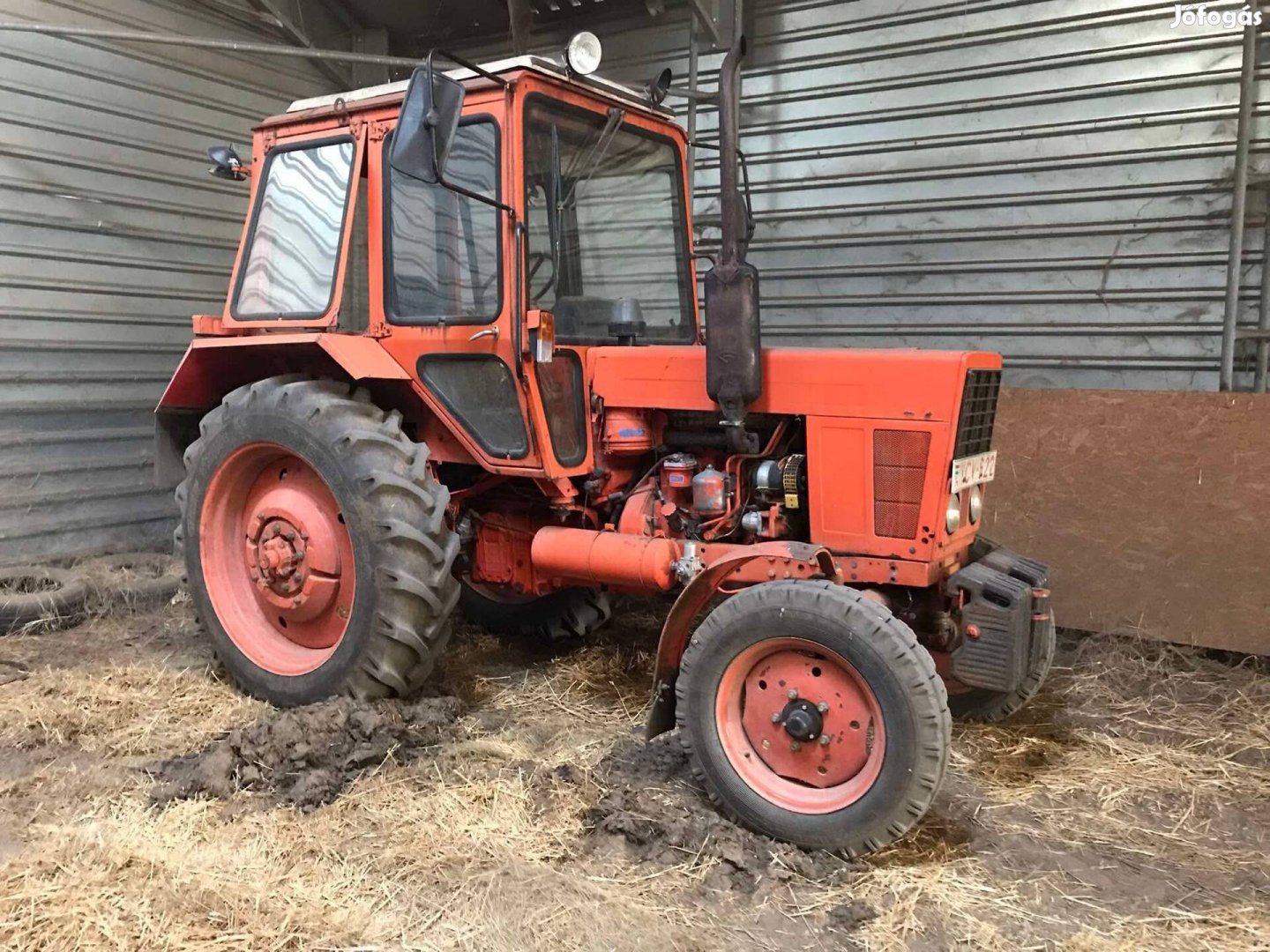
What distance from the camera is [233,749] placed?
2.88 metres

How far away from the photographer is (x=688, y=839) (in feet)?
8.27

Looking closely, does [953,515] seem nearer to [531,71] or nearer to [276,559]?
[531,71]

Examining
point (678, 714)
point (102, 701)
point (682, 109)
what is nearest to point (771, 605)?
point (678, 714)

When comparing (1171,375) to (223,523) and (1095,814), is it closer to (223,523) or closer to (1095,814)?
(1095,814)

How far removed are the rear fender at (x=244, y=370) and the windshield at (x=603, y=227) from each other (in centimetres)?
64

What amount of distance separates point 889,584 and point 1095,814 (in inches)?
36.7

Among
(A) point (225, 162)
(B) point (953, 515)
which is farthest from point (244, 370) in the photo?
(B) point (953, 515)

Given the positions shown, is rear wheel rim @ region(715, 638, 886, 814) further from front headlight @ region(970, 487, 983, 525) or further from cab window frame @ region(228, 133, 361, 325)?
cab window frame @ region(228, 133, 361, 325)

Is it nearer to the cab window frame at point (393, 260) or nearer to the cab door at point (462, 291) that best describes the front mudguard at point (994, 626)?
the cab door at point (462, 291)

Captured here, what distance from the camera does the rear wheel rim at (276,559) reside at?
3.34 meters

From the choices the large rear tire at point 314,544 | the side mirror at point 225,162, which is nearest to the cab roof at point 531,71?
the side mirror at point 225,162

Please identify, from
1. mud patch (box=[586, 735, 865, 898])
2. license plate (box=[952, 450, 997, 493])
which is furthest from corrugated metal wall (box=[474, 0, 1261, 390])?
mud patch (box=[586, 735, 865, 898])

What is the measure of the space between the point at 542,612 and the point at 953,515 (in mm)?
1990

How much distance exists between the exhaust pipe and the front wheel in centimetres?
64
